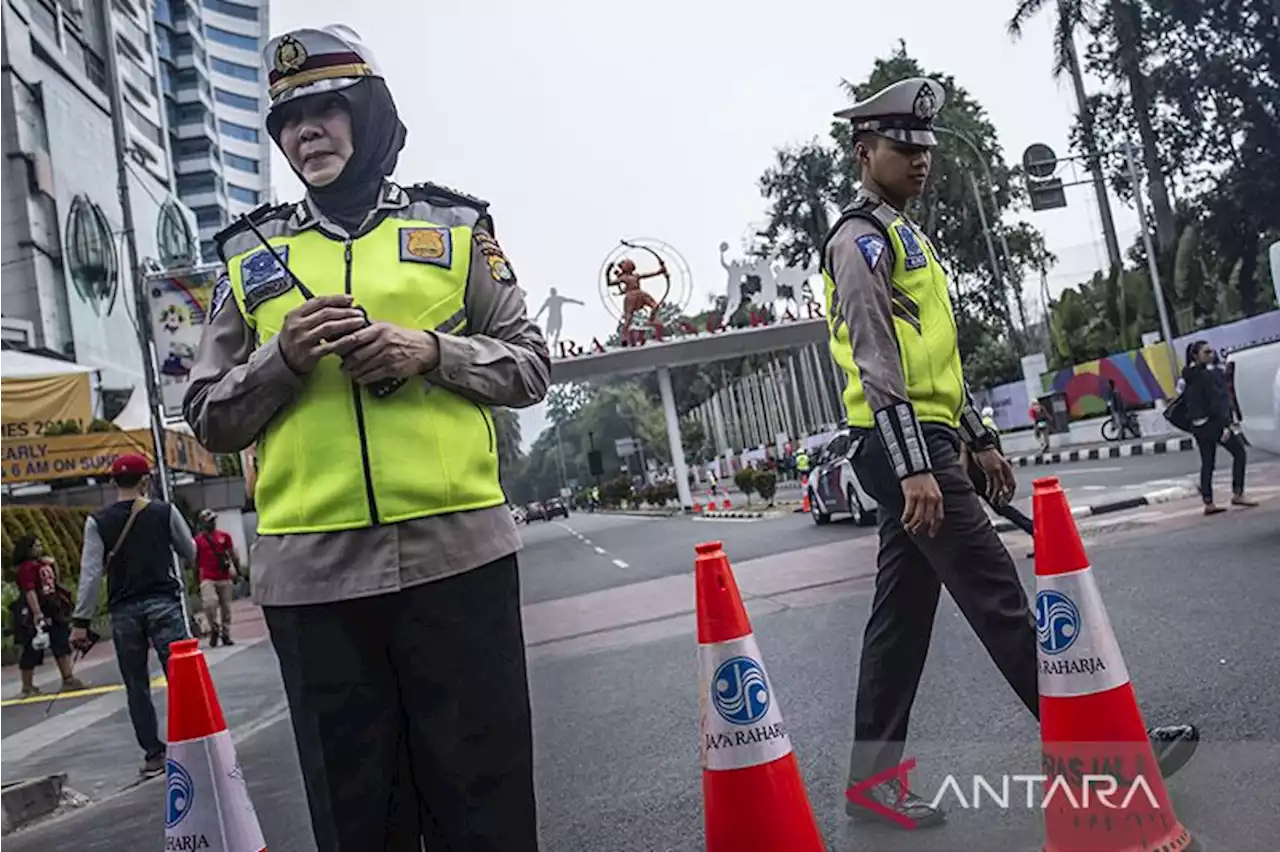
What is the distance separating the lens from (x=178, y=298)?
16.0m

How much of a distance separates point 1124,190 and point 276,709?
32.9m

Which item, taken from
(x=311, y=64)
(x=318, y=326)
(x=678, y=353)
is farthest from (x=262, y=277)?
(x=678, y=353)

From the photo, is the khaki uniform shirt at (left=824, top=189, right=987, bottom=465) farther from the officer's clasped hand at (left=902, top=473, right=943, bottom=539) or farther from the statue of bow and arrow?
the statue of bow and arrow

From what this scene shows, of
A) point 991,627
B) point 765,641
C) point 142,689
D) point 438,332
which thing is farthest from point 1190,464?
point 438,332

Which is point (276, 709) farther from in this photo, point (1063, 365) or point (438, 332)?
point (1063, 365)

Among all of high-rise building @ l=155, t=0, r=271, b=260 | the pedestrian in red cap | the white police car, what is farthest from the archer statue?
high-rise building @ l=155, t=0, r=271, b=260

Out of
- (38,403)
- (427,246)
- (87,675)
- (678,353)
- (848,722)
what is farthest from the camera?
(678,353)

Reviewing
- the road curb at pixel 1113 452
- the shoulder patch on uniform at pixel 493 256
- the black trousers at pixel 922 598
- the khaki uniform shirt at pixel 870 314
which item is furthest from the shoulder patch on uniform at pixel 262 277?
the road curb at pixel 1113 452

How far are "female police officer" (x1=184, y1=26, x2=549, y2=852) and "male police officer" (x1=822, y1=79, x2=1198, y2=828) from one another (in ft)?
3.92

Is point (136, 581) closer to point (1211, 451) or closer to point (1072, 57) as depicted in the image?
point (1211, 451)

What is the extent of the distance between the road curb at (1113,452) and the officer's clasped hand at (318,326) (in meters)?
20.5

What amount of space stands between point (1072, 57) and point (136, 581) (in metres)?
29.6

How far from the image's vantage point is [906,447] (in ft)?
10.2

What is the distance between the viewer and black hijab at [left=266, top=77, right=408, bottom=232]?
2301 mm
